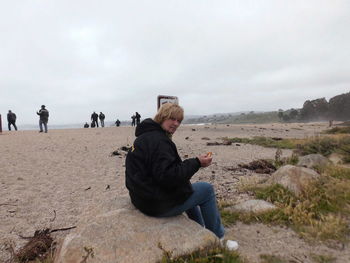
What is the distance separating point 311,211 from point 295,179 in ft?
3.74

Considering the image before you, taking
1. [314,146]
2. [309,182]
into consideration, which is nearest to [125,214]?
[309,182]

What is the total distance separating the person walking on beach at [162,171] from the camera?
3.42 meters

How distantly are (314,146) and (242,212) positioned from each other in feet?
29.7

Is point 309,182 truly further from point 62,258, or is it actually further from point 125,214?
point 62,258

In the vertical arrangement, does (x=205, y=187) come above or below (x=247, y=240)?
above

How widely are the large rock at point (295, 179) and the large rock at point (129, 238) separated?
11.0ft

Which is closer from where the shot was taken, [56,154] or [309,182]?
[309,182]

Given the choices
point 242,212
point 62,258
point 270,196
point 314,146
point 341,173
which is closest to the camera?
point 62,258

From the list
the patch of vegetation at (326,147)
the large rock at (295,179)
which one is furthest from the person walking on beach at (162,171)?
the patch of vegetation at (326,147)

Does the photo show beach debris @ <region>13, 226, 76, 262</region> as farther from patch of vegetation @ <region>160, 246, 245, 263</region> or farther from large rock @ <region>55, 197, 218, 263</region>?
patch of vegetation @ <region>160, 246, 245, 263</region>

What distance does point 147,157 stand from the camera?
A: 11.5 ft

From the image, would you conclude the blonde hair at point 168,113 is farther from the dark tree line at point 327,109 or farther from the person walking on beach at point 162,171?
the dark tree line at point 327,109

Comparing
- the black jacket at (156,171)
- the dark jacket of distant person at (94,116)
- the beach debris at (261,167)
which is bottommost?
the beach debris at (261,167)

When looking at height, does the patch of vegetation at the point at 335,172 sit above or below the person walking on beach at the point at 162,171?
below
